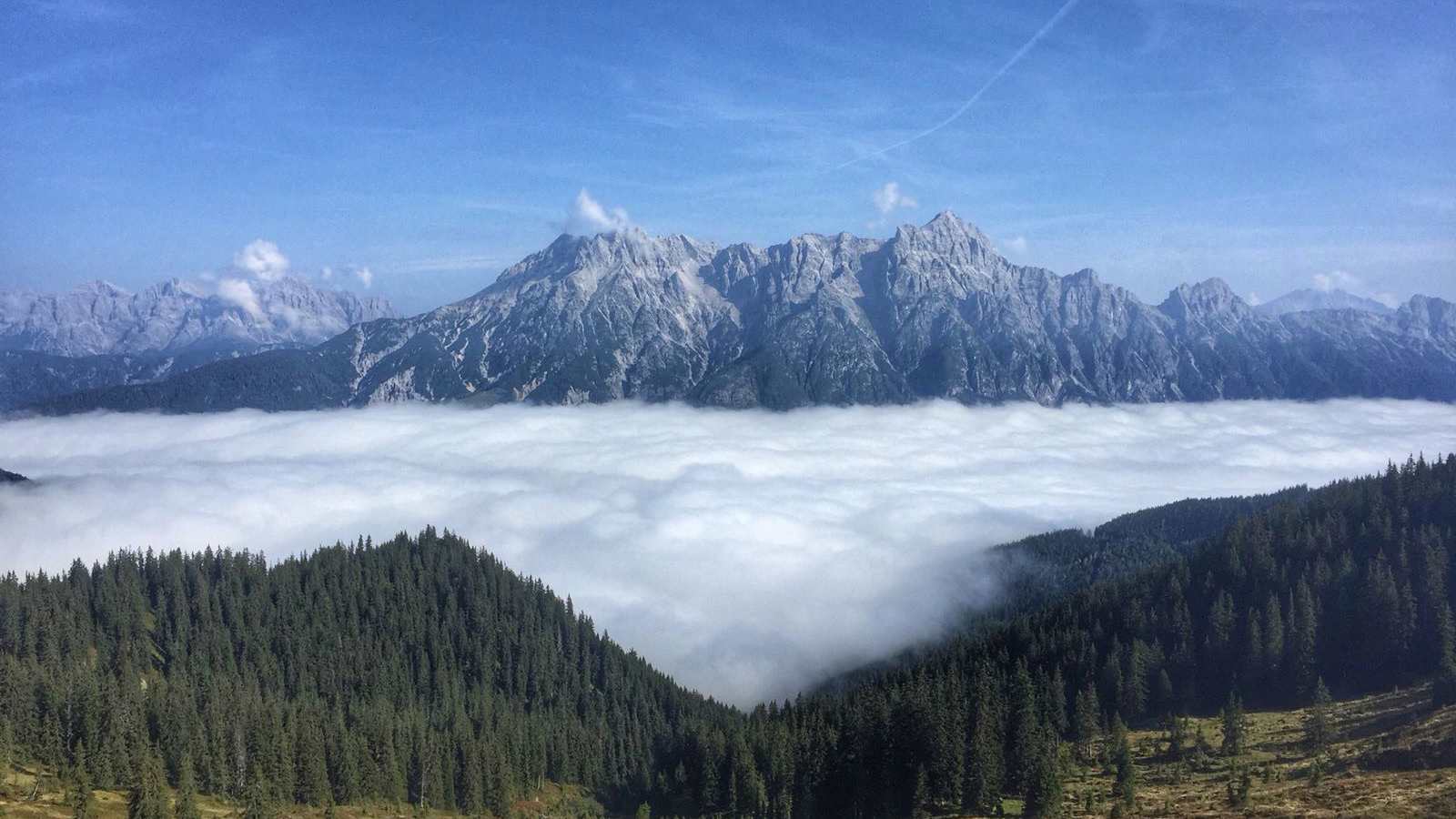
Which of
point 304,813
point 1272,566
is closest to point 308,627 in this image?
point 304,813

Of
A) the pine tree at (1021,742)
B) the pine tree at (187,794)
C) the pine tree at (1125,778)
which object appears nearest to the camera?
the pine tree at (1125,778)

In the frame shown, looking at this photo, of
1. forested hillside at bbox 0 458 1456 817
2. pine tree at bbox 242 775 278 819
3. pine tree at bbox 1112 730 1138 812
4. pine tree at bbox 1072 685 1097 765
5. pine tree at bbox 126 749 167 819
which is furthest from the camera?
pine tree at bbox 1072 685 1097 765

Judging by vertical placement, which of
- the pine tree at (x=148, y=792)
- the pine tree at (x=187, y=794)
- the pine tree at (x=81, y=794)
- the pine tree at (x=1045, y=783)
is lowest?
the pine tree at (x=1045, y=783)

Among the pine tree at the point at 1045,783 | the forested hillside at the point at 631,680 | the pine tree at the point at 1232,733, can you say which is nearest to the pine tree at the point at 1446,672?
the forested hillside at the point at 631,680

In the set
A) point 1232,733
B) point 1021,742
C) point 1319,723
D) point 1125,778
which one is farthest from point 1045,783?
point 1319,723

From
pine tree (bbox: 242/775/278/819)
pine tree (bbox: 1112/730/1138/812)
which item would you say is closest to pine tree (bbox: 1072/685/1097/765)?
pine tree (bbox: 1112/730/1138/812)

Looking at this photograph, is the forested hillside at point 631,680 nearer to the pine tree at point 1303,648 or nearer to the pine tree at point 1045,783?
the pine tree at point 1303,648

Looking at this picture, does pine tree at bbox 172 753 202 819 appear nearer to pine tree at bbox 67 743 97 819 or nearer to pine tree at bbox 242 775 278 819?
pine tree at bbox 242 775 278 819

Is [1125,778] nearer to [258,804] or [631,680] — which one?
[258,804]

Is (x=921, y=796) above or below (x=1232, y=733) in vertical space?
below
